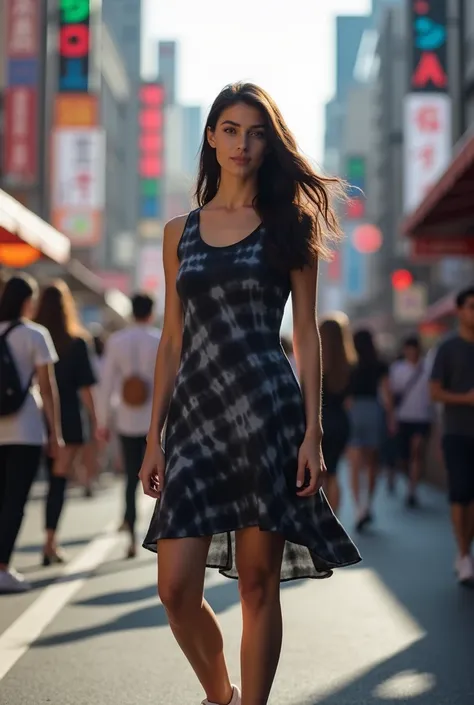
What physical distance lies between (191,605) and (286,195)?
120cm

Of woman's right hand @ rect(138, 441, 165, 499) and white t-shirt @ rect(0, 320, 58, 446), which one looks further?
white t-shirt @ rect(0, 320, 58, 446)

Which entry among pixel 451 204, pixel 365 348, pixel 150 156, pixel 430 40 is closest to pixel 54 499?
pixel 365 348

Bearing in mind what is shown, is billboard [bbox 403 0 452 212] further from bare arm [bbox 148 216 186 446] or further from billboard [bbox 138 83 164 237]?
billboard [bbox 138 83 164 237]

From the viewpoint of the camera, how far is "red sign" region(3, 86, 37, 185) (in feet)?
119

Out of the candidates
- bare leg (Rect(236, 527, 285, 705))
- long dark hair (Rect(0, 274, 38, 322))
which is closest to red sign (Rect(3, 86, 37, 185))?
long dark hair (Rect(0, 274, 38, 322))

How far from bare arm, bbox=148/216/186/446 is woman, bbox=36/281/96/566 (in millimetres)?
5315

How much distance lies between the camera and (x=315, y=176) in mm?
Answer: 4371

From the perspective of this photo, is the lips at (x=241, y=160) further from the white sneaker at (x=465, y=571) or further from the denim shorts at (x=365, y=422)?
the denim shorts at (x=365, y=422)

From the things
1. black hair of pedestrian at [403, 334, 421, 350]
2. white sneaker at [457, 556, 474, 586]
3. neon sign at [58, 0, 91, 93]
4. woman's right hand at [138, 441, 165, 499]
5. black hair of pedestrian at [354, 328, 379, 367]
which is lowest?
white sneaker at [457, 556, 474, 586]

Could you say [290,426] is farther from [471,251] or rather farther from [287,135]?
[471,251]

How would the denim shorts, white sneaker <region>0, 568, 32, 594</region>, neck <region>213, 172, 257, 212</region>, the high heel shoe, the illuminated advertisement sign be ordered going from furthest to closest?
the illuminated advertisement sign → the denim shorts → the high heel shoe → white sneaker <region>0, 568, 32, 594</region> → neck <region>213, 172, 257, 212</region>

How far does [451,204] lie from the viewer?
1380cm

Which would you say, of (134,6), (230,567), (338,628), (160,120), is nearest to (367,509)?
(338,628)

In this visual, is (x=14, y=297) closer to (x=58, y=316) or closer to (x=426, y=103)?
(x=58, y=316)
